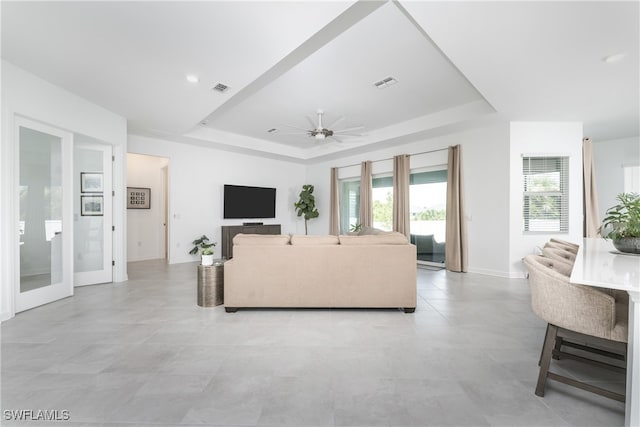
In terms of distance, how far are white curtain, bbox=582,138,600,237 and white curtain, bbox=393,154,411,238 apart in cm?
320

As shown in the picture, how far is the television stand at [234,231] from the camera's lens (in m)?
6.44

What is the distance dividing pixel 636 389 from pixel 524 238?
13.2 feet

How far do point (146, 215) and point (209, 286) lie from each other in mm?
4704

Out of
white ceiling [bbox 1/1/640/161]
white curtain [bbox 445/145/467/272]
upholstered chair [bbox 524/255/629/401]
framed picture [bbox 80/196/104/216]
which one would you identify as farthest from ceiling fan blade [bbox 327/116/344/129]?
framed picture [bbox 80/196/104/216]

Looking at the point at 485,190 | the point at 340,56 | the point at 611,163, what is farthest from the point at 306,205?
the point at 611,163

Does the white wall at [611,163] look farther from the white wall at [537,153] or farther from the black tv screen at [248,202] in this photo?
the black tv screen at [248,202]

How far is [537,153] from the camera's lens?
461cm

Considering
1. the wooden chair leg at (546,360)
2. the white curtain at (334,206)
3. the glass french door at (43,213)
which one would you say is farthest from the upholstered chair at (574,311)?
the white curtain at (334,206)

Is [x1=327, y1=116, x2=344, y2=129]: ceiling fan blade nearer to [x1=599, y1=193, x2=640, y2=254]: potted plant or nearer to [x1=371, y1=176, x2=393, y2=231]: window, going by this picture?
[x1=371, y1=176, x2=393, y2=231]: window

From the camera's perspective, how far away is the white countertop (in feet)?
3.70

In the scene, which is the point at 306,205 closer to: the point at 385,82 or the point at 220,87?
the point at 385,82

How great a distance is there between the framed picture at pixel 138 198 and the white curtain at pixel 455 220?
693 centimetres

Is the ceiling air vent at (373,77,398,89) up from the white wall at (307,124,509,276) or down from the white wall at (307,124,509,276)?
up

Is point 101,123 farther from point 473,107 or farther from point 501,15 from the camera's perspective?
point 473,107
